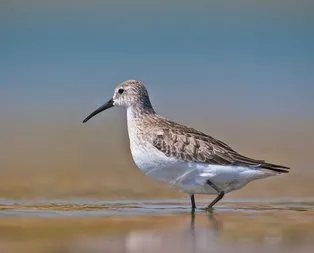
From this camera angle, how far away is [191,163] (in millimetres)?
12148

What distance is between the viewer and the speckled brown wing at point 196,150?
12125mm

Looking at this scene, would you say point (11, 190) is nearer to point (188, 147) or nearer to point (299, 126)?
point (188, 147)

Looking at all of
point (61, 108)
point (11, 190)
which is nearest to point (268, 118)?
point (61, 108)

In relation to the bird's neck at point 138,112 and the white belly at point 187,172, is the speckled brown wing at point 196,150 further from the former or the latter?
the bird's neck at point 138,112

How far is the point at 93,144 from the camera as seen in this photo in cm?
1812

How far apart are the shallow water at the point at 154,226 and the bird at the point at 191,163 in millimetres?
259

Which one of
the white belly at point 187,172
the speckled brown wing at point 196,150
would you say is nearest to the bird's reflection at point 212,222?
the white belly at point 187,172

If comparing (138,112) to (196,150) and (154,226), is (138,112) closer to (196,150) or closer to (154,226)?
(196,150)

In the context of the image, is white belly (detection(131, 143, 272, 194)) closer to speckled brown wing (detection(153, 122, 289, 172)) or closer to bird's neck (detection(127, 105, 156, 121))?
speckled brown wing (detection(153, 122, 289, 172))

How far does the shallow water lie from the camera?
32.4ft

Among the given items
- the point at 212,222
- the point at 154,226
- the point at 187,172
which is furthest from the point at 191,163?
the point at 154,226

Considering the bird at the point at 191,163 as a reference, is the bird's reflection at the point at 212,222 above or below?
below

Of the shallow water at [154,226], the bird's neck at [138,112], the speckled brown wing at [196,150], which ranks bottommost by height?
the shallow water at [154,226]

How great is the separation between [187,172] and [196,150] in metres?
0.22
